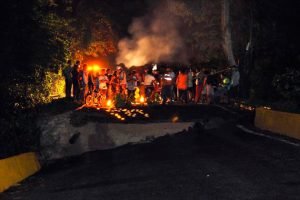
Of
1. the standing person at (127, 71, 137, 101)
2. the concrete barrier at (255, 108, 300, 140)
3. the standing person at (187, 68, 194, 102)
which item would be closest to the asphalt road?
the concrete barrier at (255, 108, 300, 140)

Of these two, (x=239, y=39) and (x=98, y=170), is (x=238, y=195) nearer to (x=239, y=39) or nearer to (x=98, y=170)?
(x=98, y=170)

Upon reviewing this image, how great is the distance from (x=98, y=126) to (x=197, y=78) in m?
9.22

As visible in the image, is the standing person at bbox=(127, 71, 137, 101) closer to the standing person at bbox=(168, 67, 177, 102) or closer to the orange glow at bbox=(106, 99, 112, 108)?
the orange glow at bbox=(106, 99, 112, 108)

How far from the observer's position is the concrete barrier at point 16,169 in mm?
10867

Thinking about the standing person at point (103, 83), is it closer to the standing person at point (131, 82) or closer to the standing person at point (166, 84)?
the standing person at point (131, 82)

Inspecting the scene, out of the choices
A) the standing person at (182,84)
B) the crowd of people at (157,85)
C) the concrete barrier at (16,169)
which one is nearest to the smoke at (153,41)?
the crowd of people at (157,85)

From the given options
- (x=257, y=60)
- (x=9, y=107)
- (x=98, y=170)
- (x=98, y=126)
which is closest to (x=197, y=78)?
(x=257, y=60)

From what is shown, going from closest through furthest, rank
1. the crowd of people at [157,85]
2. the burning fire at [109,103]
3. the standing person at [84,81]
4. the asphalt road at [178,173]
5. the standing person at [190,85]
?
the asphalt road at [178,173]
the standing person at [84,81]
the crowd of people at [157,85]
the burning fire at [109,103]
the standing person at [190,85]

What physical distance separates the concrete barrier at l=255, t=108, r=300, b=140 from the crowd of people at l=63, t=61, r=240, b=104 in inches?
271

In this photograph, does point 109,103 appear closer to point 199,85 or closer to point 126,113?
point 126,113

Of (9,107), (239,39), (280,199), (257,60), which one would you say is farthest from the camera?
(239,39)

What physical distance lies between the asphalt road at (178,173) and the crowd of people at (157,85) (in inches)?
344

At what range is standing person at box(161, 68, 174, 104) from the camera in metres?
25.1

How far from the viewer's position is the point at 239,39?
123 feet
